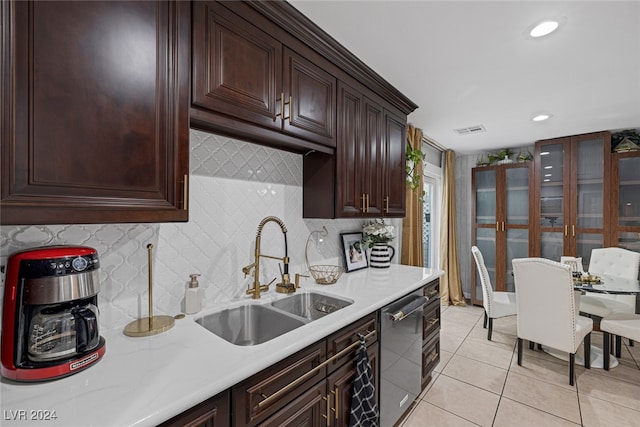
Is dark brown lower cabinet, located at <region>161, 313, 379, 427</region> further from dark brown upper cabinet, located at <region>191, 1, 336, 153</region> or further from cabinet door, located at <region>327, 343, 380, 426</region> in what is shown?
dark brown upper cabinet, located at <region>191, 1, 336, 153</region>

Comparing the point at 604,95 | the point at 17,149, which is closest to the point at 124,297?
the point at 17,149

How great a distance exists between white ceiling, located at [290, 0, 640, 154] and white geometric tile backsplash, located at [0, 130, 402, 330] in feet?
3.00

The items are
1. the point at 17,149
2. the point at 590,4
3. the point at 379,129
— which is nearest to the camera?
the point at 17,149

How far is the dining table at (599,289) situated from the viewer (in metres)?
2.39

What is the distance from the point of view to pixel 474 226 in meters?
4.55

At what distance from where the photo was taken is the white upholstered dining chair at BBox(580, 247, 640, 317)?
2908 millimetres

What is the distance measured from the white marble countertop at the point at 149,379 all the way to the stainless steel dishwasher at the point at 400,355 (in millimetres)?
538

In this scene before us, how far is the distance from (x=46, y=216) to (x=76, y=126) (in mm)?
271

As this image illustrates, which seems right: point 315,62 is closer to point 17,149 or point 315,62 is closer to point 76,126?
point 76,126

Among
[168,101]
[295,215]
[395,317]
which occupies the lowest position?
[395,317]

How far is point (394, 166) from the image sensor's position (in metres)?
2.54

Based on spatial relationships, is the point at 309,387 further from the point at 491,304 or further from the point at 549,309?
the point at 491,304

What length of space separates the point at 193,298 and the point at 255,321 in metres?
0.38

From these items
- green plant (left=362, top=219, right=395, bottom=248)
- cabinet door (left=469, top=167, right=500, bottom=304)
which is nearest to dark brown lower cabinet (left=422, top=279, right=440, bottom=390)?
green plant (left=362, top=219, right=395, bottom=248)
